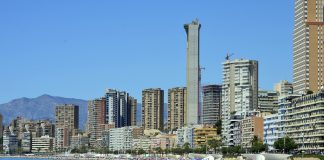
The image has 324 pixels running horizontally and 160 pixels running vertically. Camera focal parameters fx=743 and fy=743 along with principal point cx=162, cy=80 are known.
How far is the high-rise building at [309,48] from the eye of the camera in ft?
604

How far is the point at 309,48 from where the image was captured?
186 metres

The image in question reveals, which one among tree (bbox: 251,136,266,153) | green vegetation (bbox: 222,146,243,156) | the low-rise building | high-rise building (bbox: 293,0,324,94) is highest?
high-rise building (bbox: 293,0,324,94)

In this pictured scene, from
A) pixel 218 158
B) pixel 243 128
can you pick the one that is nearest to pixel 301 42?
pixel 243 128

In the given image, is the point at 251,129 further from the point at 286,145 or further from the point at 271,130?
the point at 286,145

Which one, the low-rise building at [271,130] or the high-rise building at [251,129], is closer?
the low-rise building at [271,130]

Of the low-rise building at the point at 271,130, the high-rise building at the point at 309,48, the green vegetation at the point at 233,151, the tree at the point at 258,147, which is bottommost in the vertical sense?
the green vegetation at the point at 233,151

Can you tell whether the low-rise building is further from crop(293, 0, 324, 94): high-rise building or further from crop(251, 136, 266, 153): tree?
crop(293, 0, 324, 94): high-rise building

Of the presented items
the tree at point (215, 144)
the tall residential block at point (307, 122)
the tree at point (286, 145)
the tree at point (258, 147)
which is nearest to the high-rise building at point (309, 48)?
the tree at point (215, 144)

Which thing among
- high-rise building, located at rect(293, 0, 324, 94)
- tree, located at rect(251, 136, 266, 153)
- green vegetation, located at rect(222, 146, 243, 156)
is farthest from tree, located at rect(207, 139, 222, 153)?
tree, located at rect(251, 136, 266, 153)

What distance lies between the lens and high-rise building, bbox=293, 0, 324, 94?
604 feet

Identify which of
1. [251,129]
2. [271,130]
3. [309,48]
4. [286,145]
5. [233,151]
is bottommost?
[233,151]

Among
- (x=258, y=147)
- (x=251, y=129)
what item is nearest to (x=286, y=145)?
(x=258, y=147)

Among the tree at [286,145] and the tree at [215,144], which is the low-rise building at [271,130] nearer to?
the tree at [286,145]

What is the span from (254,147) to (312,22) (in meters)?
48.8
